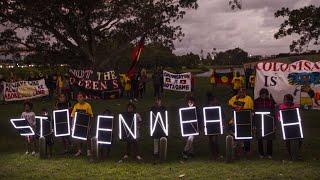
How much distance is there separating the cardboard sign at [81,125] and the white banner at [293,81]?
531 inches

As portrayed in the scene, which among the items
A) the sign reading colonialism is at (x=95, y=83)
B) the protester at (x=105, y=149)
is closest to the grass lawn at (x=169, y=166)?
the protester at (x=105, y=149)

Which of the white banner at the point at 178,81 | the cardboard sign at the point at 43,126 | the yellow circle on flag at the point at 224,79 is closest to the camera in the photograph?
the cardboard sign at the point at 43,126

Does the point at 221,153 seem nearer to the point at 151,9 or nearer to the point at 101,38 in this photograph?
the point at 151,9

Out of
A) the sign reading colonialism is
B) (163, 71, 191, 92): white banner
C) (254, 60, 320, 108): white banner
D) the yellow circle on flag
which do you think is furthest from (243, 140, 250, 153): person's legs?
the yellow circle on flag

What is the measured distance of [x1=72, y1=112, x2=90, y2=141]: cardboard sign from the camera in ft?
56.3

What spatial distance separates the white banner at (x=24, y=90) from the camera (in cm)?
3650

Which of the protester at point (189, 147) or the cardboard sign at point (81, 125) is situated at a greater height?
the cardboard sign at point (81, 125)

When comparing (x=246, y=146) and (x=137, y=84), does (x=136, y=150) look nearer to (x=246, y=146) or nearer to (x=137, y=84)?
(x=246, y=146)

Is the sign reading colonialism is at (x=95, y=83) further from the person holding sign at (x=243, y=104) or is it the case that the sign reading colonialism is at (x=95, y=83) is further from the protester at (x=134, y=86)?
the person holding sign at (x=243, y=104)

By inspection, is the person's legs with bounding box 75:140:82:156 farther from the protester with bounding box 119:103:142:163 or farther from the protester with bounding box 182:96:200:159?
the protester with bounding box 182:96:200:159

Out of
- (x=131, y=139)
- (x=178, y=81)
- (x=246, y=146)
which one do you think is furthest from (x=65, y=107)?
(x=178, y=81)

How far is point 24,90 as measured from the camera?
1452 inches

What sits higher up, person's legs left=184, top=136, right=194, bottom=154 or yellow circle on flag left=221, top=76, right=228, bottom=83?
yellow circle on flag left=221, top=76, right=228, bottom=83

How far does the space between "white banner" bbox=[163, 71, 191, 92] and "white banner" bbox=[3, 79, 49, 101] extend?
27.7 feet
